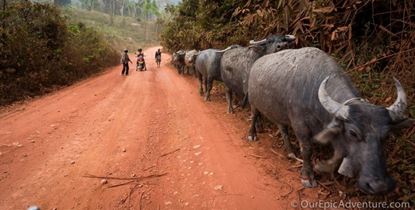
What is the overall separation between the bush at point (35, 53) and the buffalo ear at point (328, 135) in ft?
30.6

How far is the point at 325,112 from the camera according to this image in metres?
3.51

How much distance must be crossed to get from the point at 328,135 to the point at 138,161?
10.2 feet

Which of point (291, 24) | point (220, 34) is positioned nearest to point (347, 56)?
point (291, 24)

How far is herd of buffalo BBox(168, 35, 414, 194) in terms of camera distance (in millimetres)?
2895

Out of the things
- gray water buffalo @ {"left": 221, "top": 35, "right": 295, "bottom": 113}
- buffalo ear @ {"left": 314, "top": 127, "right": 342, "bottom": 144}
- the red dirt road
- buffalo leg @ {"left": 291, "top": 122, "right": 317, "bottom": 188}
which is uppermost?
gray water buffalo @ {"left": 221, "top": 35, "right": 295, "bottom": 113}

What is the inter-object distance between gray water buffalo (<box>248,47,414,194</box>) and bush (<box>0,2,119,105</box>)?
8.47m

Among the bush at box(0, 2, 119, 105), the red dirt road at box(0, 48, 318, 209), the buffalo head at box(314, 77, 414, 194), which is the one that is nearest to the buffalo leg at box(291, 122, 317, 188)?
the red dirt road at box(0, 48, 318, 209)

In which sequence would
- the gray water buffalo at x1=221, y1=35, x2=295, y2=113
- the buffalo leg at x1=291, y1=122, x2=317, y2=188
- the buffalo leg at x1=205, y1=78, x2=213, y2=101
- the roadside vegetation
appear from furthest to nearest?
1. the buffalo leg at x1=205, y1=78, x2=213, y2=101
2. the gray water buffalo at x1=221, y1=35, x2=295, y2=113
3. the buffalo leg at x1=291, y1=122, x2=317, y2=188
4. the roadside vegetation

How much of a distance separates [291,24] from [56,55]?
10191 mm

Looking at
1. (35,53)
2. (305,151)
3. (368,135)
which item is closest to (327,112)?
(368,135)

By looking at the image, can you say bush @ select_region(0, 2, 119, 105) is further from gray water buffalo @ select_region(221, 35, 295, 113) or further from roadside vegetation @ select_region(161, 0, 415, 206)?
roadside vegetation @ select_region(161, 0, 415, 206)

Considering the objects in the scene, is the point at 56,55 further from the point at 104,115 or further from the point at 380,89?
the point at 380,89

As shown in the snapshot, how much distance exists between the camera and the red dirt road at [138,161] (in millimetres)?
3855

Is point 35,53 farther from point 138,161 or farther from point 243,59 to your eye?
point 138,161
